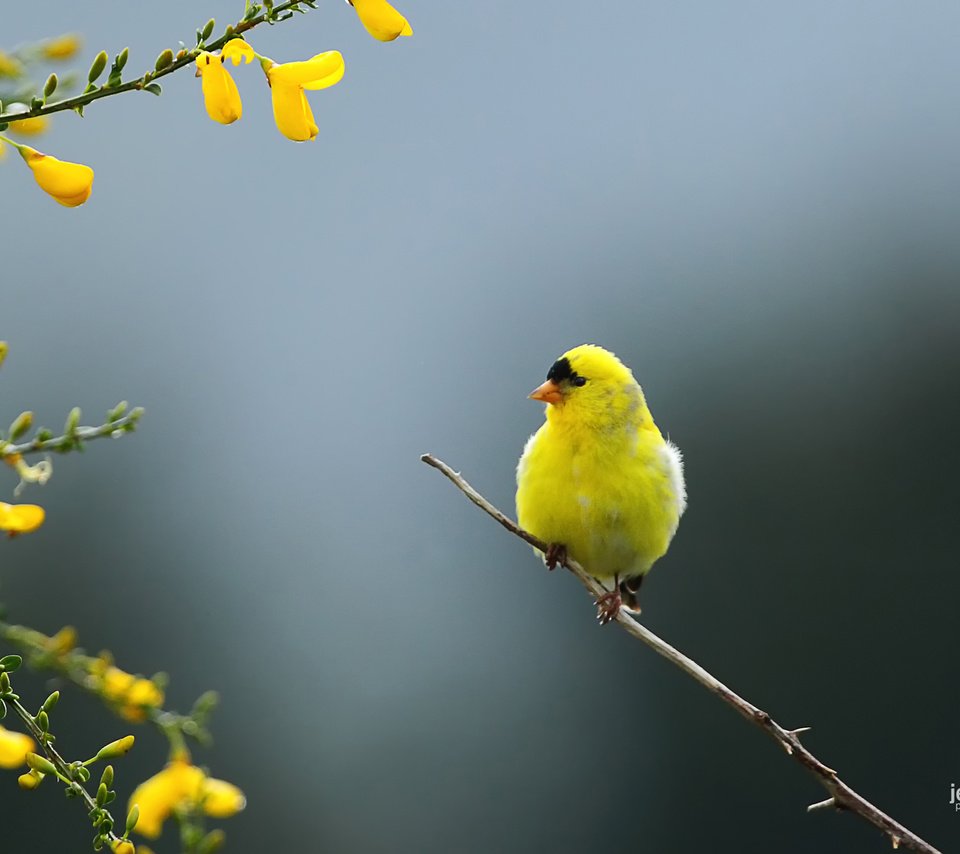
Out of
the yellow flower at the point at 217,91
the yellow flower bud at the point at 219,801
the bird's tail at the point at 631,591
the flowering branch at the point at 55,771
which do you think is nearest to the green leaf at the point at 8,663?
the flowering branch at the point at 55,771

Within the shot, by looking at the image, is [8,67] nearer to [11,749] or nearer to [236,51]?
[236,51]

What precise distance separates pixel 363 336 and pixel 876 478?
16.7 metres

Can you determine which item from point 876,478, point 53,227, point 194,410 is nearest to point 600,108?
point 53,227

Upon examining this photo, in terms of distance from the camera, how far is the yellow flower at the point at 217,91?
4.50ft

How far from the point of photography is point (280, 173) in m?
35.0

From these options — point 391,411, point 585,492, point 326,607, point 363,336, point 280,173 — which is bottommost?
point 585,492

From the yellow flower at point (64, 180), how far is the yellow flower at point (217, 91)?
0.14 m

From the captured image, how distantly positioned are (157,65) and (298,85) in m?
0.21

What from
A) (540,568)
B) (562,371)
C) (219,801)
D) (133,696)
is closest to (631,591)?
(562,371)

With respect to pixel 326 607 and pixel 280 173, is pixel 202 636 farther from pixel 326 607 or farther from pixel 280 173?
pixel 280 173

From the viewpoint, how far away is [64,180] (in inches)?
52.1

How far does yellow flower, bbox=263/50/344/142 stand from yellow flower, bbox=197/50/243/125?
0.10 m

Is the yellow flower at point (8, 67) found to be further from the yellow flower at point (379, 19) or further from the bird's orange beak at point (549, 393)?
the bird's orange beak at point (549, 393)

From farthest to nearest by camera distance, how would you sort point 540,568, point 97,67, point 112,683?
point 540,568 → point 112,683 → point 97,67
